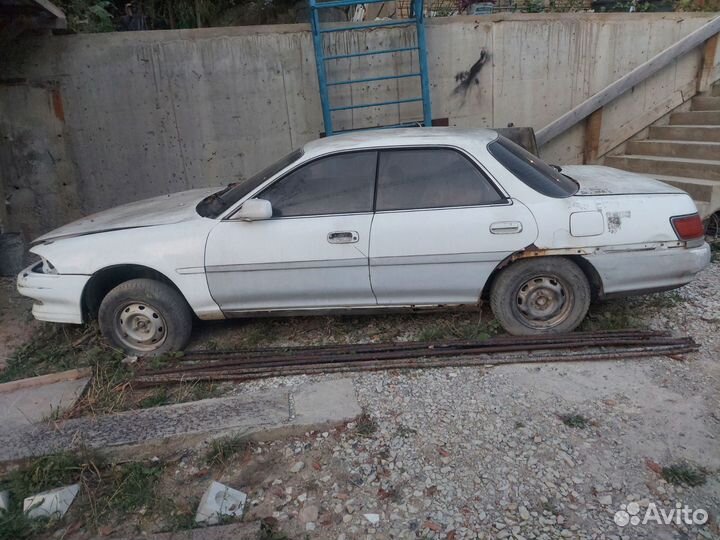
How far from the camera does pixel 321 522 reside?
2580mm

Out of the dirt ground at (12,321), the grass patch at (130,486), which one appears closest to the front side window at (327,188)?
the grass patch at (130,486)

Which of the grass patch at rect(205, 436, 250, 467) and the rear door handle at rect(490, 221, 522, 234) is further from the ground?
the rear door handle at rect(490, 221, 522, 234)

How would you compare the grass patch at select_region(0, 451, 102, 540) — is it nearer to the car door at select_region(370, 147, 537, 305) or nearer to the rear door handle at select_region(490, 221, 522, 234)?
the car door at select_region(370, 147, 537, 305)

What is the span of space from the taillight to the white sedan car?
0.6 inches

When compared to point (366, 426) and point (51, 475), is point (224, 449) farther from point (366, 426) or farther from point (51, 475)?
point (51, 475)

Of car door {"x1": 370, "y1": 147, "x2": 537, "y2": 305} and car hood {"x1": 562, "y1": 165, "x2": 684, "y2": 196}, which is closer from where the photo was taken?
car door {"x1": 370, "y1": 147, "x2": 537, "y2": 305}

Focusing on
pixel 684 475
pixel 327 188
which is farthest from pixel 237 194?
pixel 684 475

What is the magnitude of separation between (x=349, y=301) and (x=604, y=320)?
202cm

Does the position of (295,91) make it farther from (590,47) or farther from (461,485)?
(461,485)

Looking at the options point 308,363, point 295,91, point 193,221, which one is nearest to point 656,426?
point 308,363

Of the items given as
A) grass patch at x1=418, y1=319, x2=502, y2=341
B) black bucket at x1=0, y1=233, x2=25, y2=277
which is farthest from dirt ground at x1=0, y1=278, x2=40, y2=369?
grass patch at x1=418, y1=319, x2=502, y2=341

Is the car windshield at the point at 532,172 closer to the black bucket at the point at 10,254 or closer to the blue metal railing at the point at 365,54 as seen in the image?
the blue metal railing at the point at 365,54

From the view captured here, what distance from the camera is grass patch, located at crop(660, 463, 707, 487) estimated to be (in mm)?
2691

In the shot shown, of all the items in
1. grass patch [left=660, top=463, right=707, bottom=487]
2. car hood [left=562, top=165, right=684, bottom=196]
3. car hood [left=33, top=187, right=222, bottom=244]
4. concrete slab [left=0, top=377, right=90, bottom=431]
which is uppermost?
car hood [left=33, top=187, right=222, bottom=244]
